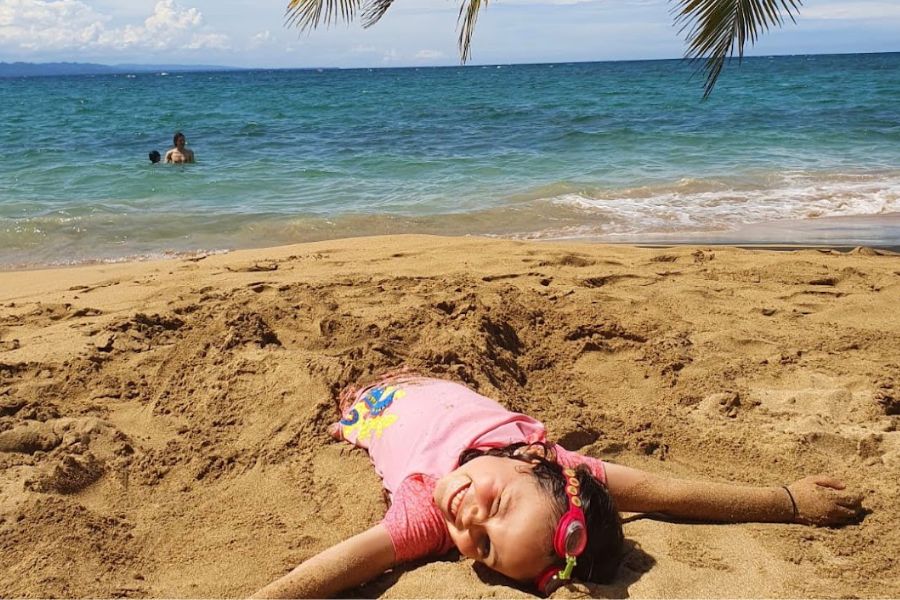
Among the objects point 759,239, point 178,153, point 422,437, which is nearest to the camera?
point 422,437

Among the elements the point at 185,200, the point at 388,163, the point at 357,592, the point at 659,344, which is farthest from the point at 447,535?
the point at 388,163

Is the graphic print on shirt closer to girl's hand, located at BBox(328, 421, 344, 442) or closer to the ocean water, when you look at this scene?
girl's hand, located at BBox(328, 421, 344, 442)

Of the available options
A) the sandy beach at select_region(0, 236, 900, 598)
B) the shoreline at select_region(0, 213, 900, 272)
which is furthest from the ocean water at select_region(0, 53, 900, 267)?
the sandy beach at select_region(0, 236, 900, 598)

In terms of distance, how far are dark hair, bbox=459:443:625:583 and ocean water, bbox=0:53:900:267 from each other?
498cm

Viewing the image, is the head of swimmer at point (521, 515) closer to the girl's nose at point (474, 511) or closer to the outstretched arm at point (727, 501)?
the girl's nose at point (474, 511)

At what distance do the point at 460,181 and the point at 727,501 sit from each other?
8.14 metres

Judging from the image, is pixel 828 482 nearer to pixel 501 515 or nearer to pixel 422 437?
pixel 501 515

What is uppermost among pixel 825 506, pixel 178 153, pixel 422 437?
pixel 178 153

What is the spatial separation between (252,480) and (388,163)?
9.87m

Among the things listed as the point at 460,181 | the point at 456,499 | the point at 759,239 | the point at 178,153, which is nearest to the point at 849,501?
the point at 456,499

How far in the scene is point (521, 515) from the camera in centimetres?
191

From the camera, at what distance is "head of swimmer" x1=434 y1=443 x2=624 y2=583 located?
6.24ft

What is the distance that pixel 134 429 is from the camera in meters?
2.86

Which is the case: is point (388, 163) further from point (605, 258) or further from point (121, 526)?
point (121, 526)
